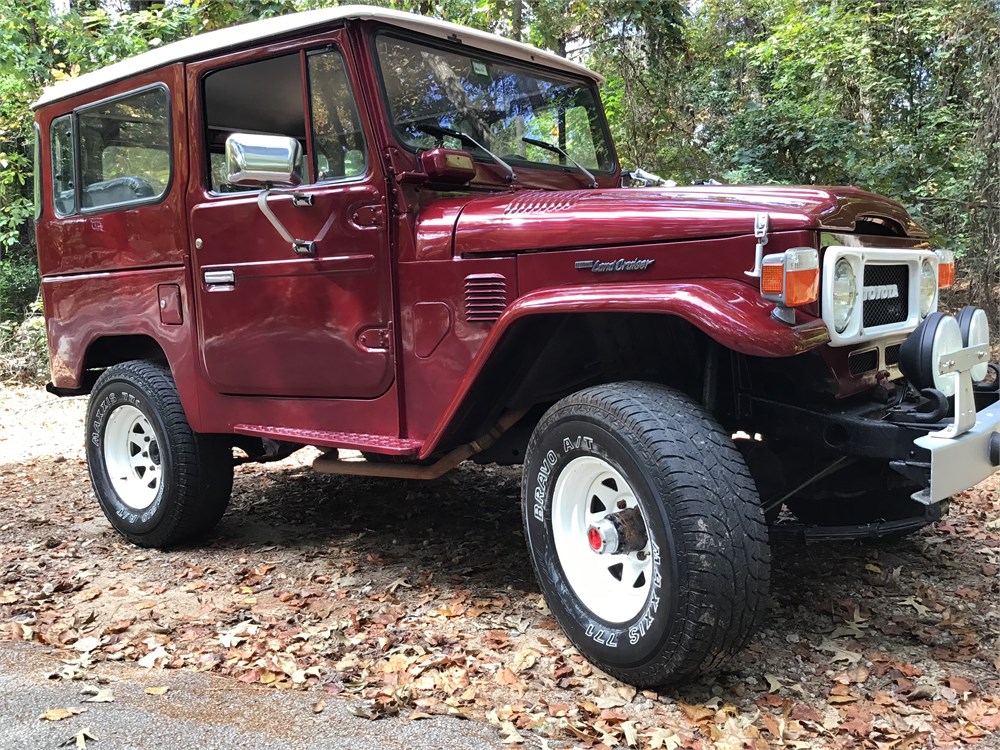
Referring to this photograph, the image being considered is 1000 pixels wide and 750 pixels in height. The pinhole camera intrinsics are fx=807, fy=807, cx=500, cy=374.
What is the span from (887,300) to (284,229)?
7.63 feet

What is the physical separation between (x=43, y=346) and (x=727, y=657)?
34.7 ft

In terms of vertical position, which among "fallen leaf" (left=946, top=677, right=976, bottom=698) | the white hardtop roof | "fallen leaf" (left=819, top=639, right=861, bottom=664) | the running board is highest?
the white hardtop roof

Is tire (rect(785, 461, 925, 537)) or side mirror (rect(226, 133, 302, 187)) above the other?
side mirror (rect(226, 133, 302, 187))

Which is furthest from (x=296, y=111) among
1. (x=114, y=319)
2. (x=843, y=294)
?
(x=843, y=294)

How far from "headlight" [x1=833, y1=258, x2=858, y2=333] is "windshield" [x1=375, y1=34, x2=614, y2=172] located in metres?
1.65

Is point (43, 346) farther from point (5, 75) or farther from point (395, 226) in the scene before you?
point (395, 226)

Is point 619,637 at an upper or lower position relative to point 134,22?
lower

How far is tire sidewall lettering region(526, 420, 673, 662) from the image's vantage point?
2.43 metres

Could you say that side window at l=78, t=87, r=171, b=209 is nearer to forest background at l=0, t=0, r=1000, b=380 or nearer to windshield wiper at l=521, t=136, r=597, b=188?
windshield wiper at l=521, t=136, r=597, b=188

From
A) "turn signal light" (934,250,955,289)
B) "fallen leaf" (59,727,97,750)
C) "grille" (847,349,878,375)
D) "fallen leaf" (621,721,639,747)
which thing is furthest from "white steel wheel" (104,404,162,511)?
"turn signal light" (934,250,955,289)

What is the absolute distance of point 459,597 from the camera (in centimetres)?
337

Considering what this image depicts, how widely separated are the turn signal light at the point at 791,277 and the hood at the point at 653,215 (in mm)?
113

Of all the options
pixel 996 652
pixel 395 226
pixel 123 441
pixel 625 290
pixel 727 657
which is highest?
pixel 395 226

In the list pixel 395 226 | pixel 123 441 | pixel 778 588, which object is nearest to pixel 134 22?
pixel 123 441
